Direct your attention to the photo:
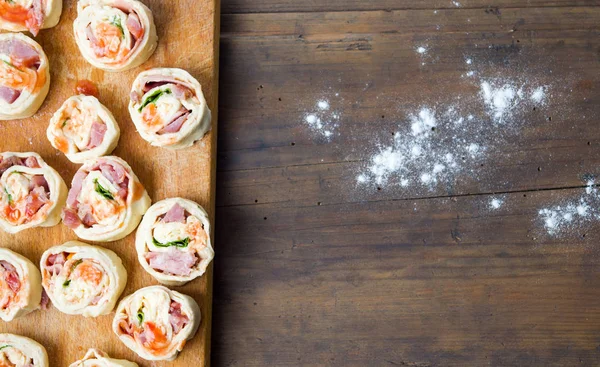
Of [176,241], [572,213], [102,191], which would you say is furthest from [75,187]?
[572,213]

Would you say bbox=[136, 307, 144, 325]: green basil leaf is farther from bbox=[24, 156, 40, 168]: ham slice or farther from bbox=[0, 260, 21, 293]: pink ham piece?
bbox=[24, 156, 40, 168]: ham slice

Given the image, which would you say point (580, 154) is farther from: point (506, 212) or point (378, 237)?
point (378, 237)

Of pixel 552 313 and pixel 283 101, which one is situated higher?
pixel 283 101

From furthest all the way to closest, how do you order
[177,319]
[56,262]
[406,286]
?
[406,286], [56,262], [177,319]

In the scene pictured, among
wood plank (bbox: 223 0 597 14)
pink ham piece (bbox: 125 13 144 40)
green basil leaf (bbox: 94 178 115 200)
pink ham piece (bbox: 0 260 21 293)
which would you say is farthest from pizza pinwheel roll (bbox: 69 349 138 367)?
wood plank (bbox: 223 0 597 14)

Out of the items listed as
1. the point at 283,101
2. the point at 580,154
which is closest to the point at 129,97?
the point at 283,101

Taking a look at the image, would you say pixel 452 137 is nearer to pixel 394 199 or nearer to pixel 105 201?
pixel 394 199

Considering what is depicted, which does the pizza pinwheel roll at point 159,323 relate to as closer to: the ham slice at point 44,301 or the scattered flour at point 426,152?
the ham slice at point 44,301
